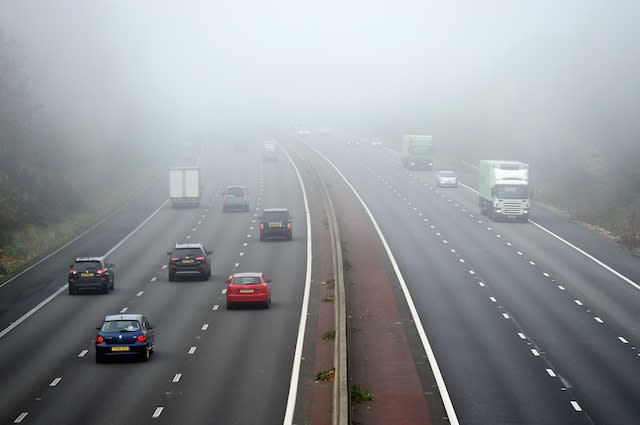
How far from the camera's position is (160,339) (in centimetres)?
3200

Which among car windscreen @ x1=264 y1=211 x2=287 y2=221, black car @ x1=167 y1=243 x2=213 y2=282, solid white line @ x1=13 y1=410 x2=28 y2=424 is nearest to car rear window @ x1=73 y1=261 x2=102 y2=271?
black car @ x1=167 y1=243 x2=213 y2=282

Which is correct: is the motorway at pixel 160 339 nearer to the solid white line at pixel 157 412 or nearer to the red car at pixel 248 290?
the solid white line at pixel 157 412

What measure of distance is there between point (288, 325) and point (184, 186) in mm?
42139

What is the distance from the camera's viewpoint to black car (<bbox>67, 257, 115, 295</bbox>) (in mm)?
41656

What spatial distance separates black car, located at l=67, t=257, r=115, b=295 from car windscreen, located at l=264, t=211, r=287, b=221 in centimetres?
1679

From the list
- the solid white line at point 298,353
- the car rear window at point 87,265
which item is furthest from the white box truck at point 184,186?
the car rear window at point 87,265

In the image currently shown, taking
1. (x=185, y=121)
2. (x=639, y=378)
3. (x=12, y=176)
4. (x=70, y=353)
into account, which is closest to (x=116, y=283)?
(x=70, y=353)

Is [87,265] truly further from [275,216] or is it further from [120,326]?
→ [275,216]

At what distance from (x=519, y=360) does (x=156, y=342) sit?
39.9 ft

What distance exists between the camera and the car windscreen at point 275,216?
188 feet

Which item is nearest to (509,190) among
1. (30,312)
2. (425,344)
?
(425,344)

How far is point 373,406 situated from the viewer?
76.5 ft

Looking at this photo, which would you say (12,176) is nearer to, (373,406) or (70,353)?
(70,353)

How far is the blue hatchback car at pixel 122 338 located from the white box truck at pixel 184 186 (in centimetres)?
4646
